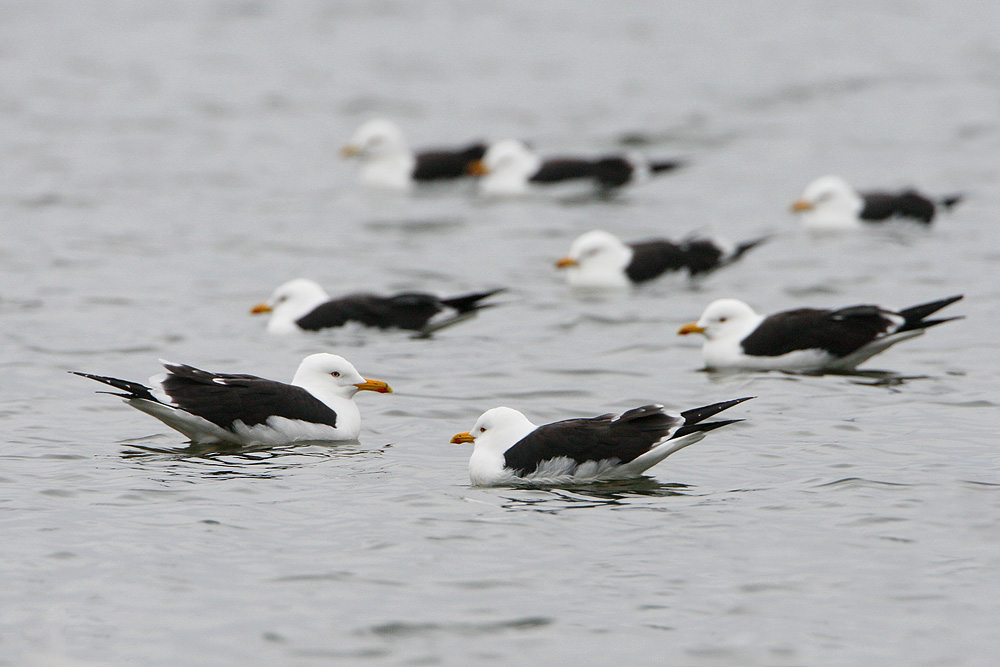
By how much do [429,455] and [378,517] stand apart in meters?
1.55

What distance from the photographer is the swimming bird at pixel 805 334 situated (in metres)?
12.1

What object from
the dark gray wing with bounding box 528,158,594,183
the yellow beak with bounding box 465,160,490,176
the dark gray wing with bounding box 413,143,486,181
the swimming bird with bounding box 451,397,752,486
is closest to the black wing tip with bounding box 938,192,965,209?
the dark gray wing with bounding box 528,158,594,183

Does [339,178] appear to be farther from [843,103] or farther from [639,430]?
[639,430]

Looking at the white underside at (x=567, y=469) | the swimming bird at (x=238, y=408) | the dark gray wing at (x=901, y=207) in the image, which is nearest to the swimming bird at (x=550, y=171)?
the dark gray wing at (x=901, y=207)

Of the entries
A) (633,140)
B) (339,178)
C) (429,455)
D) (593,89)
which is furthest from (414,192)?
(429,455)

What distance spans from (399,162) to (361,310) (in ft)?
31.3

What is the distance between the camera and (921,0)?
36.0 m

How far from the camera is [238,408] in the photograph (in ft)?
32.6

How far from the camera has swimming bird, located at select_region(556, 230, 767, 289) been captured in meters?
16.2

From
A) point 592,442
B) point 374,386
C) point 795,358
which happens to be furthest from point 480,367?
point 592,442

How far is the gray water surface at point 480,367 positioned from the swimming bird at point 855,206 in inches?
12.2

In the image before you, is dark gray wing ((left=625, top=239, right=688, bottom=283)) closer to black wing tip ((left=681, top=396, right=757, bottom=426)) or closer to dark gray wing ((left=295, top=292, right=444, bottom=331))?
dark gray wing ((left=295, top=292, right=444, bottom=331))

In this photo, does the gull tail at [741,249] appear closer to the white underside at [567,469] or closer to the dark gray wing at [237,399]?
the dark gray wing at [237,399]

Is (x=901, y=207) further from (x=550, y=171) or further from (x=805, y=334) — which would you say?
(x=805, y=334)
